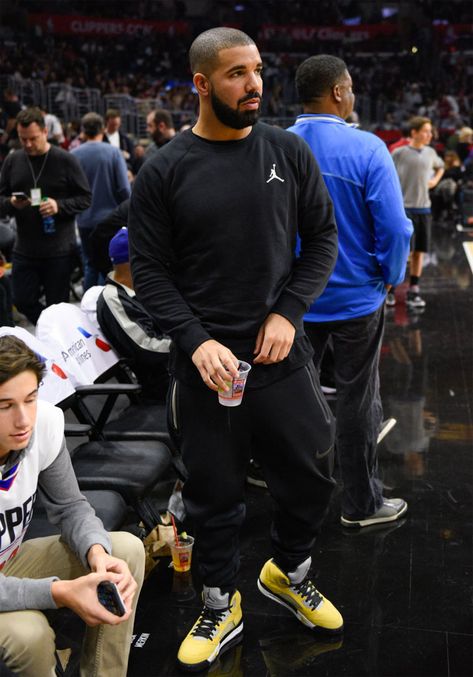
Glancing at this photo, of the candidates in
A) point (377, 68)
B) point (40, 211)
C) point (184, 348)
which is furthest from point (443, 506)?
point (377, 68)

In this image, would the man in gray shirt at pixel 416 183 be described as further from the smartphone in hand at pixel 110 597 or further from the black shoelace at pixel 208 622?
the smartphone in hand at pixel 110 597

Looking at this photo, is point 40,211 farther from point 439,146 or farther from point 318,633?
point 439,146

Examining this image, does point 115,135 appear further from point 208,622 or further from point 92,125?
point 208,622

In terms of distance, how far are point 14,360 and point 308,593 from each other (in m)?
1.25

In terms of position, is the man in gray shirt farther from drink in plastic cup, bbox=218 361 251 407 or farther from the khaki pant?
the khaki pant

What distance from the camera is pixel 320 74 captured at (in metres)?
2.96

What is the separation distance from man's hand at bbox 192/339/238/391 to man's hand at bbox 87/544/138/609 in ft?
1.61

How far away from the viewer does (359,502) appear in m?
3.31

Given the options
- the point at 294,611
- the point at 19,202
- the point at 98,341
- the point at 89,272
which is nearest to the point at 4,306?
the point at 98,341

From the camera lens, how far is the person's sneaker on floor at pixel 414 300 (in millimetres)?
7176

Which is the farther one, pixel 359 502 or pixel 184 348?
pixel 359 502

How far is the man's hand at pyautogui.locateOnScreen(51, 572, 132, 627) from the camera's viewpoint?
193cm

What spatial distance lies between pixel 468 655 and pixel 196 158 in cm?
165

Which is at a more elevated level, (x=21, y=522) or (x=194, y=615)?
(x=21, y=522)
